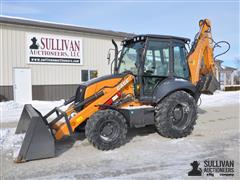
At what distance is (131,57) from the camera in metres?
7.15

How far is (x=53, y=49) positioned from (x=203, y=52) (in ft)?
33.4

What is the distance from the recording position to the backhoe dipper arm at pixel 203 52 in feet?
25.9

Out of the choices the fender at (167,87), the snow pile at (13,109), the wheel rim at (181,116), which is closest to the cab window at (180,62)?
the fender at (167,87)

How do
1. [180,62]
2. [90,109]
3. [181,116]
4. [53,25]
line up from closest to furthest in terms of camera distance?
[90,109] < [181,116] < [180,62] < [53,25]

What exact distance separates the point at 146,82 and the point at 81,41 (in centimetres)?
1132

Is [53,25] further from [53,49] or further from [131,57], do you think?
[131,57]

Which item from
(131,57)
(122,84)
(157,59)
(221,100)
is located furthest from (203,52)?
(221,100)

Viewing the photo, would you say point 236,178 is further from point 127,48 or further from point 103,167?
point 127,48

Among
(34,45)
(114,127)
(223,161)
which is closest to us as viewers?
(223,161)

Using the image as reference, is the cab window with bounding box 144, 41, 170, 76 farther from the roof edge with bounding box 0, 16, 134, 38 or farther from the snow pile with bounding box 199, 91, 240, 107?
the roof edge with bounding box 0, 16, 134, 38

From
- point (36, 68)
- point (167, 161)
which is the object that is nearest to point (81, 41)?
point (36, 68)

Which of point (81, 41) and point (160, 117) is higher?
point (81, 41)

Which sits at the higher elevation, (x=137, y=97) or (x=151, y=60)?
(x=151, y=60)

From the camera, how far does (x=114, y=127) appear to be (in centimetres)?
606
